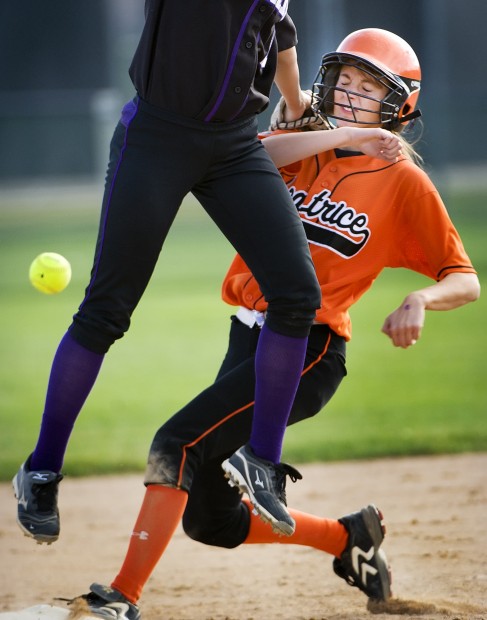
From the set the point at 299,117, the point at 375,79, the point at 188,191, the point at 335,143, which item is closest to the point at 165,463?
the point at 188,191

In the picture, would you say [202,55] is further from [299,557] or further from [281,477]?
[299,557]

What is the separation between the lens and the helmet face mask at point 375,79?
3064 mm

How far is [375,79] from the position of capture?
Result: 10.1 feet

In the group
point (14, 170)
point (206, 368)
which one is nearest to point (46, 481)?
point (206, 368)

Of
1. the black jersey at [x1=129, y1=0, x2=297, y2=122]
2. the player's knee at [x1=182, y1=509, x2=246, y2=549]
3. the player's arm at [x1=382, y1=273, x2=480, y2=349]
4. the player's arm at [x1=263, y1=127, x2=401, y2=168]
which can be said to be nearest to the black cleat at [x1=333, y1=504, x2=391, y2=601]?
the player's knee at [x1=182, y1=509, x2=246, y2=549]

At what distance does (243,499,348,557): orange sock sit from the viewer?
348 cm

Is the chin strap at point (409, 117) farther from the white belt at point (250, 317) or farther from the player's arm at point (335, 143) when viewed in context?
the white belt at point (250, 317)

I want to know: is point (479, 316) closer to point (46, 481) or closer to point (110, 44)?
point (46, 481)

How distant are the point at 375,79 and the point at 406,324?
768mm

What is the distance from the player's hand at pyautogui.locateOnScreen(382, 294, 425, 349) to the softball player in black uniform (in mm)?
235

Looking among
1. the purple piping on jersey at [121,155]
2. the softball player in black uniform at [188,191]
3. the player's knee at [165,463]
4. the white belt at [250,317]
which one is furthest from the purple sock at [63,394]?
the white belt at [250,317]

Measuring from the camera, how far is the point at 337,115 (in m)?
3.12

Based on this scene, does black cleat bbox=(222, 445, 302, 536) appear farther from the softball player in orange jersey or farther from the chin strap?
the chin strap

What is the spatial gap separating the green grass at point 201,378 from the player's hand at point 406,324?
306cm
